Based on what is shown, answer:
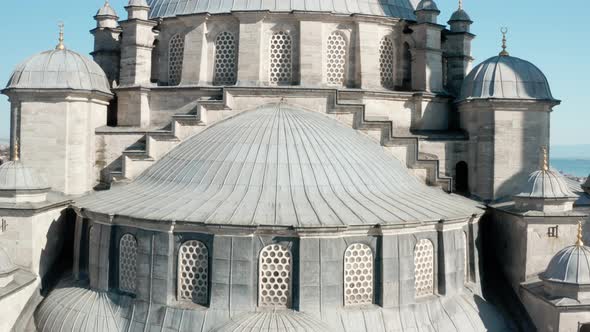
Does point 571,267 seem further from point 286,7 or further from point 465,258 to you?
point 286,7

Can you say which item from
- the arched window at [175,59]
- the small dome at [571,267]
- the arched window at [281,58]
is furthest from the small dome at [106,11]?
the small dome at [571,267]

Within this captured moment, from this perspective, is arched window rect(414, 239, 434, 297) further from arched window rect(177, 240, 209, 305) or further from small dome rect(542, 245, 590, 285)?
arched window rect(177, 240, 209, 305)

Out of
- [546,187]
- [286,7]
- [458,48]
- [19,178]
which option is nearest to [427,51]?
[458,48]

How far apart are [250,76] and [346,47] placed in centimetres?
437

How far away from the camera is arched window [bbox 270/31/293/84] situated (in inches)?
985

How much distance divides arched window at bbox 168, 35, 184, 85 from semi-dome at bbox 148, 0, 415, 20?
1.19 meters

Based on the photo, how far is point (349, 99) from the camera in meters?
24.6

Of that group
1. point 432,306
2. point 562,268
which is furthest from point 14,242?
point 562,268

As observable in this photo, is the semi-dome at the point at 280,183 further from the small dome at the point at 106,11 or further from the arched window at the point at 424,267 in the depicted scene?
the small dome at the point at 106,11

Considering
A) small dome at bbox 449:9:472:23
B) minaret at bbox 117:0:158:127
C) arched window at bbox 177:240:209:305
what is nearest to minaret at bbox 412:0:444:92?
small dome at bbox 449:9:472:23

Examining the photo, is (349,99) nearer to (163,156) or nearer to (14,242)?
(163,156)

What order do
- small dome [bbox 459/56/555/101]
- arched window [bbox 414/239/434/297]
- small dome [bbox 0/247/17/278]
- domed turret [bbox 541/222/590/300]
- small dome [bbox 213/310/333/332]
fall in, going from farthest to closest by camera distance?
small dome [bbox 459/56/555/101]
small dome [bbox 0/247/17/278]
arched window [bbox 414/239/434/297]
domed turret [bbox 541/222/590/300]
small dome [bbox 213/310/333/332]

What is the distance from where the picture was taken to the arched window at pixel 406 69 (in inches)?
1062

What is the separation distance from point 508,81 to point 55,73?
17654 millimetres
